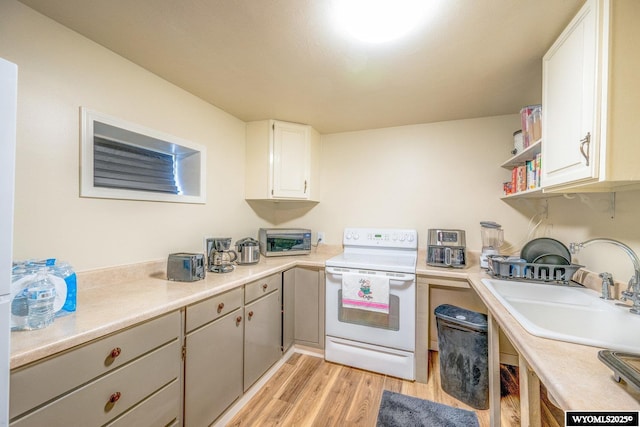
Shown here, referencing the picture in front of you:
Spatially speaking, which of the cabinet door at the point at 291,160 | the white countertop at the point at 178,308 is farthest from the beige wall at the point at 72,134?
the cabinet door at the point at 291,160

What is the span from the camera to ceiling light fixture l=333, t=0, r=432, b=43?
1.08 meters

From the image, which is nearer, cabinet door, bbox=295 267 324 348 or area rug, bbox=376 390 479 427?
area rug, bbox=376 390 479 427

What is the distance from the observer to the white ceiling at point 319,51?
3.74 ft

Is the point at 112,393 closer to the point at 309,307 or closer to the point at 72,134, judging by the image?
the point at 72,134

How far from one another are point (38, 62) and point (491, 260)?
274 centimetres

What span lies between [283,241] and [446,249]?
1456 mm

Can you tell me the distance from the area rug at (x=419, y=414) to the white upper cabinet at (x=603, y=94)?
4.90 feet

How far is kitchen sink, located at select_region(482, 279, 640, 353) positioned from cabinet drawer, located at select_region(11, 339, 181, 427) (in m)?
1.50

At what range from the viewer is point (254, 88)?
186 centimetres

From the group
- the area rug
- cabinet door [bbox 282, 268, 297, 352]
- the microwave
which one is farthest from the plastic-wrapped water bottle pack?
the area rug

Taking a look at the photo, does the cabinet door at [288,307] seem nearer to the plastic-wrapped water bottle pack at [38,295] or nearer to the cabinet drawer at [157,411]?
the cabinet drawer at [157,411]

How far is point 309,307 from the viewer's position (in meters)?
2.26

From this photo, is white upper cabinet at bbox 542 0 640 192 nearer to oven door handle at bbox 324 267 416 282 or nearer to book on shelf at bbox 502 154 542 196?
book on shelf at bbox 502 154 542 196

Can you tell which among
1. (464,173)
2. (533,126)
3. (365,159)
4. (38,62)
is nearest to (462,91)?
(533,126)
